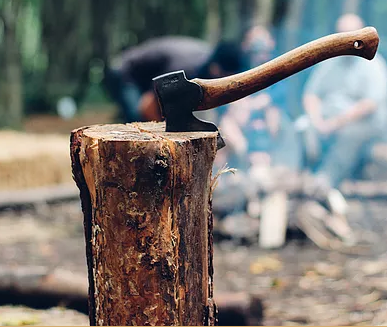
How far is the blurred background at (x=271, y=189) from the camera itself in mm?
3655

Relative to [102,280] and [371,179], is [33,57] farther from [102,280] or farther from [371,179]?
[102,280]

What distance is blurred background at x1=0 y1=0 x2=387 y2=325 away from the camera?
3.66 meters

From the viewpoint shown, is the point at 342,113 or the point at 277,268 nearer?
the point at 277,268

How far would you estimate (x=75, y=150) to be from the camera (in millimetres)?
1912

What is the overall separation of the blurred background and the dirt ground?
0.04ft

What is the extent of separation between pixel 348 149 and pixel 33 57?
877 cm

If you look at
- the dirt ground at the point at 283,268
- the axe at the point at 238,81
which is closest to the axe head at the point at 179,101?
the axe at the point at 238,81

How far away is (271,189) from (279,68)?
4103 millimetres

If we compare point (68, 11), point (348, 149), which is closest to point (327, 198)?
point (348, 149)

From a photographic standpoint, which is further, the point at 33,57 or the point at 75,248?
the point at 33,57

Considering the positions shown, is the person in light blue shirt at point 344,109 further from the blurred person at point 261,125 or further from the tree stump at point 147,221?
the tree stump at point 147,221

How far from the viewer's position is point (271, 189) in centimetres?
595

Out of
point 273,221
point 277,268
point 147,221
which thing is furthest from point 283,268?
point 147,221

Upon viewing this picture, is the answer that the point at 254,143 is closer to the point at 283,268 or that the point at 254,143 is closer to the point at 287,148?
the point at 287,148
